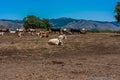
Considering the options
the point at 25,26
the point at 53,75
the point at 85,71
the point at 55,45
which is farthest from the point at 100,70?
the point at 25,26

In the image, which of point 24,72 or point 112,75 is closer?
point 112,75

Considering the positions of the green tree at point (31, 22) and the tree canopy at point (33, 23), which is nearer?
the green tree at point (31, 22)

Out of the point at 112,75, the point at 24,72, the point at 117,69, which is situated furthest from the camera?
the point at 117,69

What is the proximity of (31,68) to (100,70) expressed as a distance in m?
2.98

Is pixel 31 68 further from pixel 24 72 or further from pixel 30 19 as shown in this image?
pixel 30 19

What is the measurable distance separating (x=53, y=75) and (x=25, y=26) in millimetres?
109158

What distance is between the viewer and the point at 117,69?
15945 millimetres

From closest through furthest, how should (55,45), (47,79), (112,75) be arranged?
(47,79) < (112,75) < (55,45)

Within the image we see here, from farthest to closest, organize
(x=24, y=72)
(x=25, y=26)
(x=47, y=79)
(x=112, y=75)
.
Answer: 1. (x=25, y=26)
2. (x=24, y=72)
3. (x=112, y=75)
4. (x=47, y=79)

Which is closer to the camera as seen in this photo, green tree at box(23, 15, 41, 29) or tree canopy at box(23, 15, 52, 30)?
green tree at box(23, 15, 41, 29)

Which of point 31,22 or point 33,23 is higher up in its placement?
point 31,22

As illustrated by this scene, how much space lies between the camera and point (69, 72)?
14984mm

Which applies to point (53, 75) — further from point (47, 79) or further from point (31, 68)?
point (31, 68)

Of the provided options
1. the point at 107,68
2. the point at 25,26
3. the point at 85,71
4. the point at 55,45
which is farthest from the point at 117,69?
the point at 25,26
